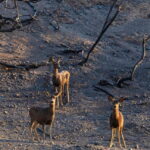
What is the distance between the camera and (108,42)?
26312 millimetres

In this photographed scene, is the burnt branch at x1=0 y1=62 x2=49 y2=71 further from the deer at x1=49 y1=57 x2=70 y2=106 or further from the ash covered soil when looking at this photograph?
the deer at x1=49 y1=57 x2=70 y2=106

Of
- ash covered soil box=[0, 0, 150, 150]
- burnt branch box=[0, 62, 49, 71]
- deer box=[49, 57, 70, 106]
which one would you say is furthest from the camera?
burnt branch box=[0, 62, 49, 71]

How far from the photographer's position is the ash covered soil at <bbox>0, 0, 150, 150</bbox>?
15.7 m

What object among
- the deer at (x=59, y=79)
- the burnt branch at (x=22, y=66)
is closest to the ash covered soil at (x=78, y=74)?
the burnt branch at (x=22, y=66)

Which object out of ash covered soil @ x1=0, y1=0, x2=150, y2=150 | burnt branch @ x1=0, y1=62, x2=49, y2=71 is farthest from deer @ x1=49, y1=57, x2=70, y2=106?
burnt branch @ x1=0, y1=62, x2=49, y2=71

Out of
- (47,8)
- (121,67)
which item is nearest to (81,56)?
(121,67)

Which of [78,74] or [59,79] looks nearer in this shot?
[59,79]

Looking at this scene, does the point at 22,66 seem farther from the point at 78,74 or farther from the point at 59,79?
the point at 59,79

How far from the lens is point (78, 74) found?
21.5 meters

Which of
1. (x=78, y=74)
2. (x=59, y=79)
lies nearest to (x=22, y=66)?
(x=78, y=74)

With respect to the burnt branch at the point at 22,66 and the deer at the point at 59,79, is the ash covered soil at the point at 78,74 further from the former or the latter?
the deer at the point at 59,79

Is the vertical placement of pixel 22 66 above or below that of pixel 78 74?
above

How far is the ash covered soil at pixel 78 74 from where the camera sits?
1569cm

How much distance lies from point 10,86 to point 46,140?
564 cm
